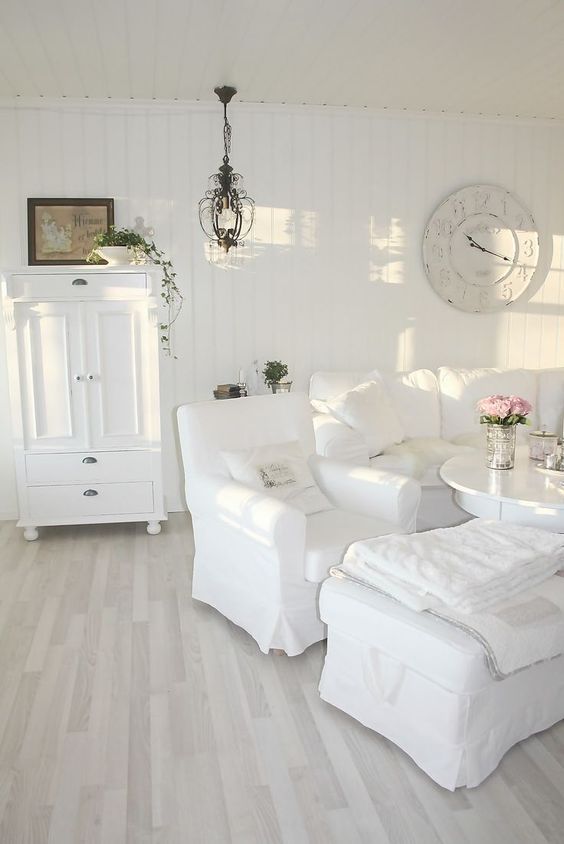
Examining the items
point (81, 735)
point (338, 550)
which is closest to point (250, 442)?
point (338, 550)

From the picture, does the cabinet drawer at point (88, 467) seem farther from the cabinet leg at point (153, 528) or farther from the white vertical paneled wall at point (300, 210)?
the white vertical paneled wall at point (300, 210)

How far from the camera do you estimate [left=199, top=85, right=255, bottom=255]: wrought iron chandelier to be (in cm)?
437

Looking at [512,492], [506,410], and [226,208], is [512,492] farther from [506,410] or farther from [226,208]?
[226,208]

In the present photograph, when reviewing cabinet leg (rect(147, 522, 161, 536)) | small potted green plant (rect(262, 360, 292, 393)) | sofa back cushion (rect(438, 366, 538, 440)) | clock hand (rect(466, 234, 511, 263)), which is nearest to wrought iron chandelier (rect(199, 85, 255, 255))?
small potted green plant (rect(262, 360, 292, 393))

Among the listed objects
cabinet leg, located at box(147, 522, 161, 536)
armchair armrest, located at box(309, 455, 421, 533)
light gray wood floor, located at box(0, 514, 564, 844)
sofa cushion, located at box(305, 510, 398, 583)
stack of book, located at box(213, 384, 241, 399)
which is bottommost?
cabinet leg, located at box(147, 522, 161, 536)

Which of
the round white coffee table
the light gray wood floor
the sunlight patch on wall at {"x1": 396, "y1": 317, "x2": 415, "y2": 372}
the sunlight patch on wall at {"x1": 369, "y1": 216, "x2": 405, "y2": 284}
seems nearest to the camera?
the light gray wood floor

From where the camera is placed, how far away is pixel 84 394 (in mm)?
4094

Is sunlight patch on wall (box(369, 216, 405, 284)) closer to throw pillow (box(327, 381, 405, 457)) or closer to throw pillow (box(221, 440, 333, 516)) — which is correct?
throw pillow (box(327, 381, 405, 457))

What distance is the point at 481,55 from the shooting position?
358cm

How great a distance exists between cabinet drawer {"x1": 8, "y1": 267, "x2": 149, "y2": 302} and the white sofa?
1.25 m

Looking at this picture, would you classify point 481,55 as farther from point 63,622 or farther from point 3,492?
point 3,492

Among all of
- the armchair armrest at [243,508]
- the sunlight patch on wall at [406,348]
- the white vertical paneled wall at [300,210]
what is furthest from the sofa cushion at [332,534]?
the sunlight patch on wall at [406,348]

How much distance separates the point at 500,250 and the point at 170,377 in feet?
7.66

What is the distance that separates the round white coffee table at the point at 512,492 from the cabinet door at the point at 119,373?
1751 mm
